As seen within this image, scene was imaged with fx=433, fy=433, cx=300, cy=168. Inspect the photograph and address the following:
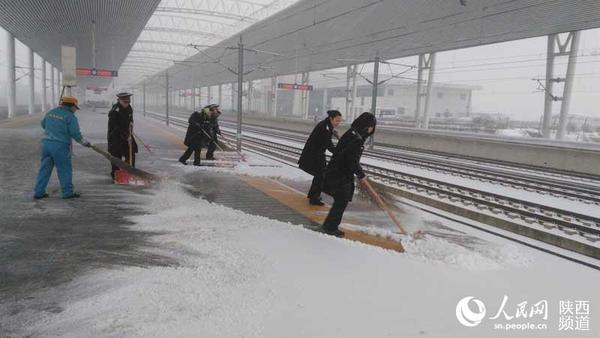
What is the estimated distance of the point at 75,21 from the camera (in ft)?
95.8

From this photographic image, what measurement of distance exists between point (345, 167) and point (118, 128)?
5338mm

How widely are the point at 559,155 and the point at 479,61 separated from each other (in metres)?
16.0

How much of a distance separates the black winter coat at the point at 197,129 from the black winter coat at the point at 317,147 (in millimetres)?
4503

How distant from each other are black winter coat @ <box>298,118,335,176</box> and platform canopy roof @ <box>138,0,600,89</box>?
29.1 ft

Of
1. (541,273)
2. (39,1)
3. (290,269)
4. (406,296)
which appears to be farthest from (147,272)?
(39,1)

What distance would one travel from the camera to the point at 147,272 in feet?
13.5

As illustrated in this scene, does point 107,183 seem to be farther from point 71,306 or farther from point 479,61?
point 479,61

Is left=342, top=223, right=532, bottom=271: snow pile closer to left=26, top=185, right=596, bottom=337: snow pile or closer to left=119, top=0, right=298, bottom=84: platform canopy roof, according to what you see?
left=26, top=185, right=596, bottom=337: snow pile

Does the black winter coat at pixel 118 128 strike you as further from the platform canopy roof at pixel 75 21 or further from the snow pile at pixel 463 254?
the platform canopy roof at pixel 75 21

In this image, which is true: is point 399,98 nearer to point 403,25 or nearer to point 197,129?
point 403,25

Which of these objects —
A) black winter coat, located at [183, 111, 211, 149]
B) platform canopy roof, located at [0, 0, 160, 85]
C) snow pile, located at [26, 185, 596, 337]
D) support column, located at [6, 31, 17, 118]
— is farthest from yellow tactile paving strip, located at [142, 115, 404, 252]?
support column, located at [6, 31, 17, 118]

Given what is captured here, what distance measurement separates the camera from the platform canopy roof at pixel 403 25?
19.8m

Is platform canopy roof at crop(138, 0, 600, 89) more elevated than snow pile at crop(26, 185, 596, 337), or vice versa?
platform canopy roof at crop(138, 0, 600, 89)

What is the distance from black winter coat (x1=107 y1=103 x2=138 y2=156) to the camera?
8.69 meters
